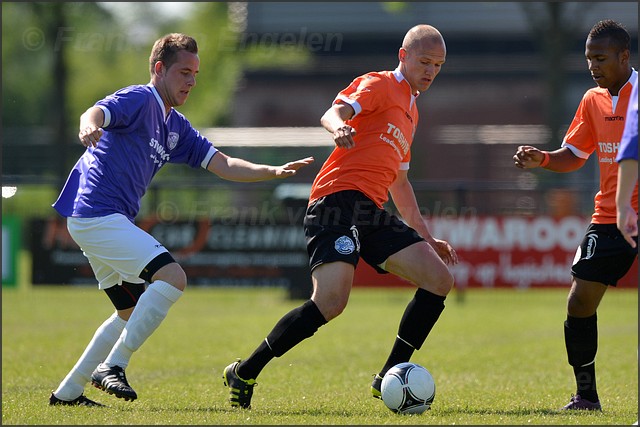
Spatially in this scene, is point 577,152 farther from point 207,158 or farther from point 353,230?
point 207,158

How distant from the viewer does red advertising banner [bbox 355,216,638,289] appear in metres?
16.2

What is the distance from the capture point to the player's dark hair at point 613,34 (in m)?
6.15

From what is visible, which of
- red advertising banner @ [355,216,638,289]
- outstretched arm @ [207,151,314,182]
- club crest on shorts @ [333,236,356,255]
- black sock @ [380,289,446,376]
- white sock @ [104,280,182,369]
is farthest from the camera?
red advertising banner @ [355,216,638,289]

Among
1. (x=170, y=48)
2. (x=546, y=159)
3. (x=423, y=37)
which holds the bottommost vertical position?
(x=546, y=159)

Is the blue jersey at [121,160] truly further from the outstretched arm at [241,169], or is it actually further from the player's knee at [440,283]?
the player's knee at [440,283]

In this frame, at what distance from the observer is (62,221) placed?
54.5 feet

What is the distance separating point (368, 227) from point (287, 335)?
833 mm

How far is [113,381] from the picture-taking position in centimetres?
605

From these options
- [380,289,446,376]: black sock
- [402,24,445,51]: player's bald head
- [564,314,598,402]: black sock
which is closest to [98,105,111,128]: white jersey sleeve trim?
[402,24,445,51]: player's bald head

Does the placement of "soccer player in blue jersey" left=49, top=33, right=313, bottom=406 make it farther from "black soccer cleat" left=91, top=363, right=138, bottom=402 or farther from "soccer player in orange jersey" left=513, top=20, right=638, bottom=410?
"soccer player in orange jersey" left=513, top=20, right=638, bottom=410

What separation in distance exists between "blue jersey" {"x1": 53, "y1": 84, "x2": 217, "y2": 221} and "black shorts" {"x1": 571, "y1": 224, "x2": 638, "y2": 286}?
269 centimetres

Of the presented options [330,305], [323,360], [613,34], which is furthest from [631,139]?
[323,360]

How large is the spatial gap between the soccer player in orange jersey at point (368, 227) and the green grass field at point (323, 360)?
42 cm

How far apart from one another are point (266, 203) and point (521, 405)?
11.6 m
